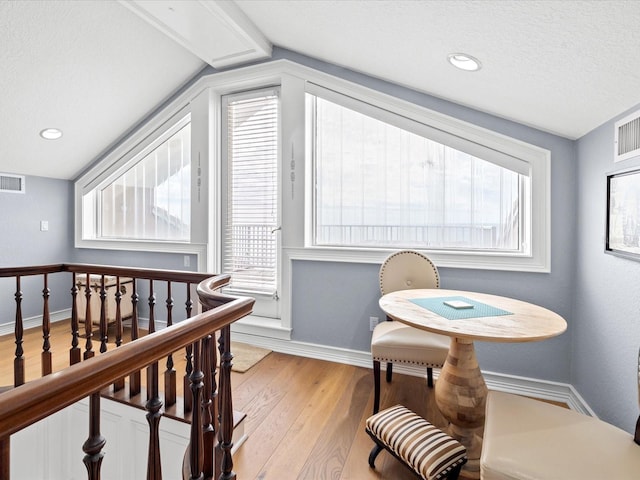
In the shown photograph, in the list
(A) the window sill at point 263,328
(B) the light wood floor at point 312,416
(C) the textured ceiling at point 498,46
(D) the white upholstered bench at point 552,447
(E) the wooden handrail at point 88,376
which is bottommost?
(B) the light wood floor at point 312,416

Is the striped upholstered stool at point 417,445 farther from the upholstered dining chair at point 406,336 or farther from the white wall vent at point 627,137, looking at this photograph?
the white wall vent at point 627,137

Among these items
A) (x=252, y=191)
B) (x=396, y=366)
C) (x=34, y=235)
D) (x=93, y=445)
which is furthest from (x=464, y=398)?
(x=34, y=235)

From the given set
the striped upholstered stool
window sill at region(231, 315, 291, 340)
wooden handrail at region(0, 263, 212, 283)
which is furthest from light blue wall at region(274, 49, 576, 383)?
wooden handrail at region(0, 263, 212, 283)

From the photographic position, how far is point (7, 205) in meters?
3.62

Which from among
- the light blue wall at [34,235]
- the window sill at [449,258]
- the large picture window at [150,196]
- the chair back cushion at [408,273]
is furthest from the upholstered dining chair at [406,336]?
the light blue wall at [34,235]

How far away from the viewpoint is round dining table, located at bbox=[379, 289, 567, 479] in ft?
5.09

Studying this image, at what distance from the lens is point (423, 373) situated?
2.61m

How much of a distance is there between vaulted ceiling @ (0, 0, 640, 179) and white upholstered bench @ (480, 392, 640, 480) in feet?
4.67

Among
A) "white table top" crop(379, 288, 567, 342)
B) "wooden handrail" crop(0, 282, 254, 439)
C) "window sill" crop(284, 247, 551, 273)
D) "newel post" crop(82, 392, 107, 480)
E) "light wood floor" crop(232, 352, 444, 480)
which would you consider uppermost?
"window sill" crop(284, 247, 551, 273)

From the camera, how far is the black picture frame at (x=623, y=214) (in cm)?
155

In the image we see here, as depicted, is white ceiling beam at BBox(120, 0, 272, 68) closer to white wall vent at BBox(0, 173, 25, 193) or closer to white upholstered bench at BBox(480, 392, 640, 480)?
white wall vent at BBox(0, 173, 25, 193)

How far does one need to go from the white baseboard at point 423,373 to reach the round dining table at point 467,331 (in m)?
0.78

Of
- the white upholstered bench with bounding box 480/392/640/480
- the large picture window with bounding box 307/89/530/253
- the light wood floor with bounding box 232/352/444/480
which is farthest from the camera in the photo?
the large picture window with bounding box 307/89/530/253

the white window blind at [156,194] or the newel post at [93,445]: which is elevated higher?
the white window blind at [156,194]
